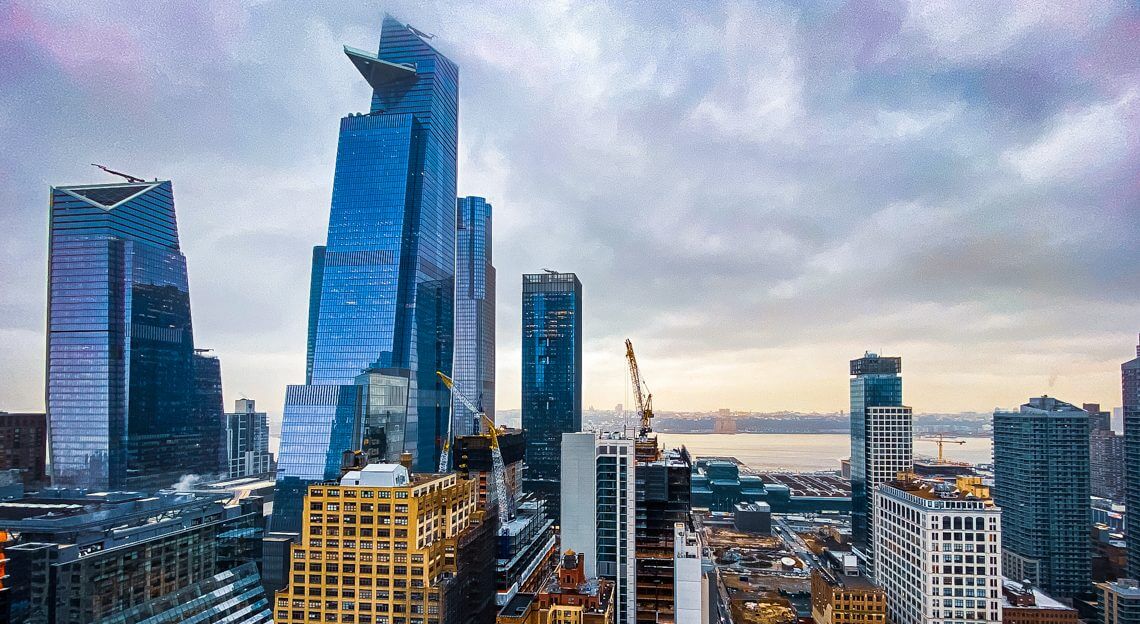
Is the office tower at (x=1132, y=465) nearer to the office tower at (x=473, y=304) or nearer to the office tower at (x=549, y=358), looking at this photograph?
the office tower at (x=549, y=358)

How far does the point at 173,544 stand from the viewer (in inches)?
935

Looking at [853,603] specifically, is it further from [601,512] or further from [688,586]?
[601,512]

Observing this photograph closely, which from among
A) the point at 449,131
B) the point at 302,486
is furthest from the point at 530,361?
the point at 302,486

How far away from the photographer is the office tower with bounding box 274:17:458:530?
39594mm

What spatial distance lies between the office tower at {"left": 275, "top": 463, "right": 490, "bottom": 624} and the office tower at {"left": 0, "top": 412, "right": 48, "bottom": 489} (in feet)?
55.4

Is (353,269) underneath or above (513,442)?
above

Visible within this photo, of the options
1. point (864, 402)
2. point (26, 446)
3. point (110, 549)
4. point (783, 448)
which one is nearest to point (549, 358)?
point (864, 402)

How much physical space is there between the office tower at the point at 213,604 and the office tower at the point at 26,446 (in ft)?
35.2

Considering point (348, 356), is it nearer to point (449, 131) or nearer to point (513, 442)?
point (513, 442)

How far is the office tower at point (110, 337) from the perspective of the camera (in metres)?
32.9

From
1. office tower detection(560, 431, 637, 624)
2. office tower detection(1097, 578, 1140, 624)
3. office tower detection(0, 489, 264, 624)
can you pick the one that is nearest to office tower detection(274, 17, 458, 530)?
office tower detection(0, 489, 264, 624)

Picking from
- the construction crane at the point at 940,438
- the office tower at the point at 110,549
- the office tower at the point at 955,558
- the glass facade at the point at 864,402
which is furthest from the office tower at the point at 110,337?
the construction crane at the point at 940,438

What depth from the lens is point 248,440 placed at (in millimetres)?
58781

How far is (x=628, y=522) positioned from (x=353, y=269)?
2521 cm
